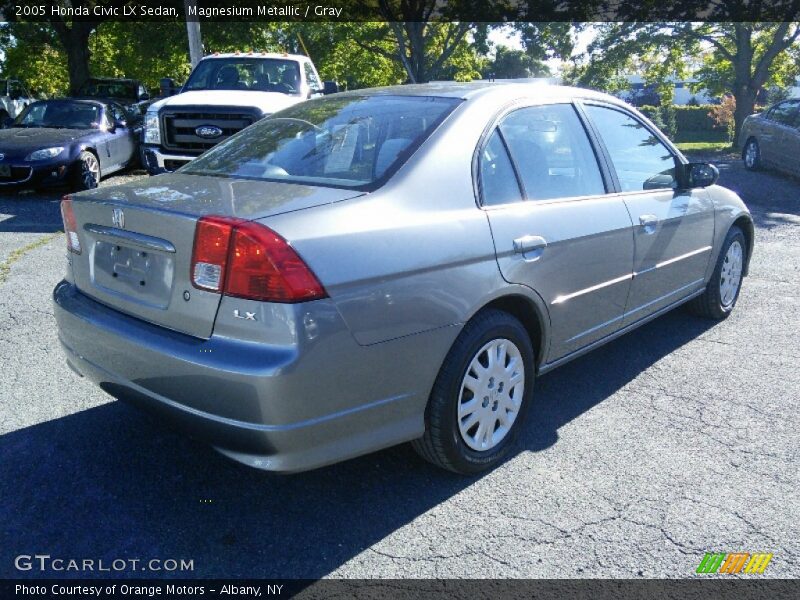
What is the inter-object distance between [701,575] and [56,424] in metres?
2.97

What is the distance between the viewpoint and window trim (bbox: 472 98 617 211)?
3069 millimetres

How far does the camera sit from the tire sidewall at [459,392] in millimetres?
2893

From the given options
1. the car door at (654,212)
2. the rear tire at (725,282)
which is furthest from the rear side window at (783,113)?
the car door at (654,212)

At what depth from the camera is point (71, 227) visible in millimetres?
3162

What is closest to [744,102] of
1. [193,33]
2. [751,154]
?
[751,154]

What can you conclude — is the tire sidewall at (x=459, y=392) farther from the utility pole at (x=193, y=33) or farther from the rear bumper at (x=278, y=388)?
the utility pole at (x=193, y=33)

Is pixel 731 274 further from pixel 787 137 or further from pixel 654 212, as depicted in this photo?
pixel 787 137

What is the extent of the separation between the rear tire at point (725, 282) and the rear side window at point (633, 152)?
103cm

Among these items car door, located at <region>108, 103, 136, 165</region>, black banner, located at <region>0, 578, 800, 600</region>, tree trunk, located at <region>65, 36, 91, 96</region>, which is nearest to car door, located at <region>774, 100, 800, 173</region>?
car door, located at <region>108, 103, 136, 165</region>

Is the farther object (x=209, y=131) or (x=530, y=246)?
(x=209, y=131)

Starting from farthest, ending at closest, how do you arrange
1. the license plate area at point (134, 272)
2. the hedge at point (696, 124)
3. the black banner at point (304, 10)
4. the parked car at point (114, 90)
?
the hedge at point (696, 124), the black banner at point (304, 10), the parked car at point (114, 90), the license plate area at point (134, 272)

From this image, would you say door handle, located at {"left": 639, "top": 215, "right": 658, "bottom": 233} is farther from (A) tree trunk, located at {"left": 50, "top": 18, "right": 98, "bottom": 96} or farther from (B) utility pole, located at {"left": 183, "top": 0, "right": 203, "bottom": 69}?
(A) tree trunk, located at {"left": 50, "top": 18, "right": 98, "bottom": 96}

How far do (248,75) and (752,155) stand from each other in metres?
10.8

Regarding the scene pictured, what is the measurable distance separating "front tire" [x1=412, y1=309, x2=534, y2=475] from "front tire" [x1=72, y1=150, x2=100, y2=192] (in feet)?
28.9
